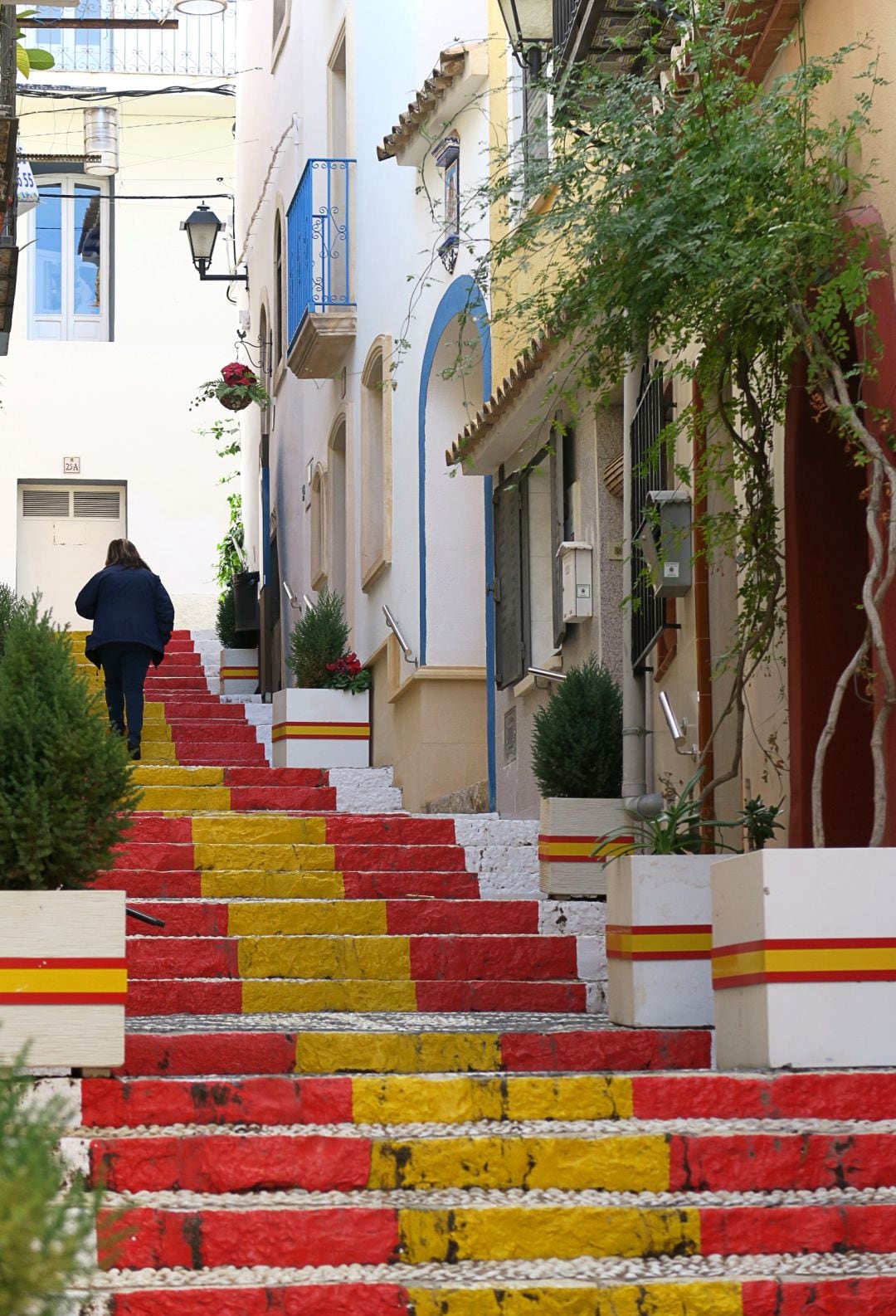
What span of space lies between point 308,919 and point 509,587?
159 inches

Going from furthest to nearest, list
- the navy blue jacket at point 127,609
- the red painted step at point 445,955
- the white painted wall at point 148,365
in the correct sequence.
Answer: the white painted wall at point 148,365 → the navy blue jacket at point 127,609 → the red painted step at point 445,955

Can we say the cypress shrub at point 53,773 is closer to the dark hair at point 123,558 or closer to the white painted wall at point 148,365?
the dark hair at point 123,558

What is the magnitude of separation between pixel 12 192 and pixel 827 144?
223 inches

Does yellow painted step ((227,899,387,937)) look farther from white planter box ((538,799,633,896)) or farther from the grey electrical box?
the grey electrical box

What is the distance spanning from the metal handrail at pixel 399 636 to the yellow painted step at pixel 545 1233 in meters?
9.71

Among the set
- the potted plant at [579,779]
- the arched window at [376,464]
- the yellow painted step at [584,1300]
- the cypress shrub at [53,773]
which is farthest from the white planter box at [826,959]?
the arched window at [376,464]

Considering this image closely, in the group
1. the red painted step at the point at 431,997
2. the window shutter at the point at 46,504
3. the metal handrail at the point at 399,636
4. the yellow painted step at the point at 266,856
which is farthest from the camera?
the window shutter at the point at 46,504

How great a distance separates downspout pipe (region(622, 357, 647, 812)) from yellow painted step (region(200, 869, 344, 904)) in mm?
1542

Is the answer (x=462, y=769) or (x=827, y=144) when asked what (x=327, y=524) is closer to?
(x=462, y=769)

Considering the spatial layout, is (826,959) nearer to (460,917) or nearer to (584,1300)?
(584,1300)

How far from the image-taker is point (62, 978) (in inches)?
236

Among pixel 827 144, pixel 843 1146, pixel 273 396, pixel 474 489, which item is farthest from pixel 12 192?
pixel 273 396

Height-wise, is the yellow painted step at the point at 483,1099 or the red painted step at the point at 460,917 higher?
the red painted step at the point at 460,917

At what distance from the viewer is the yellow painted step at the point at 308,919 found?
31.0ft
